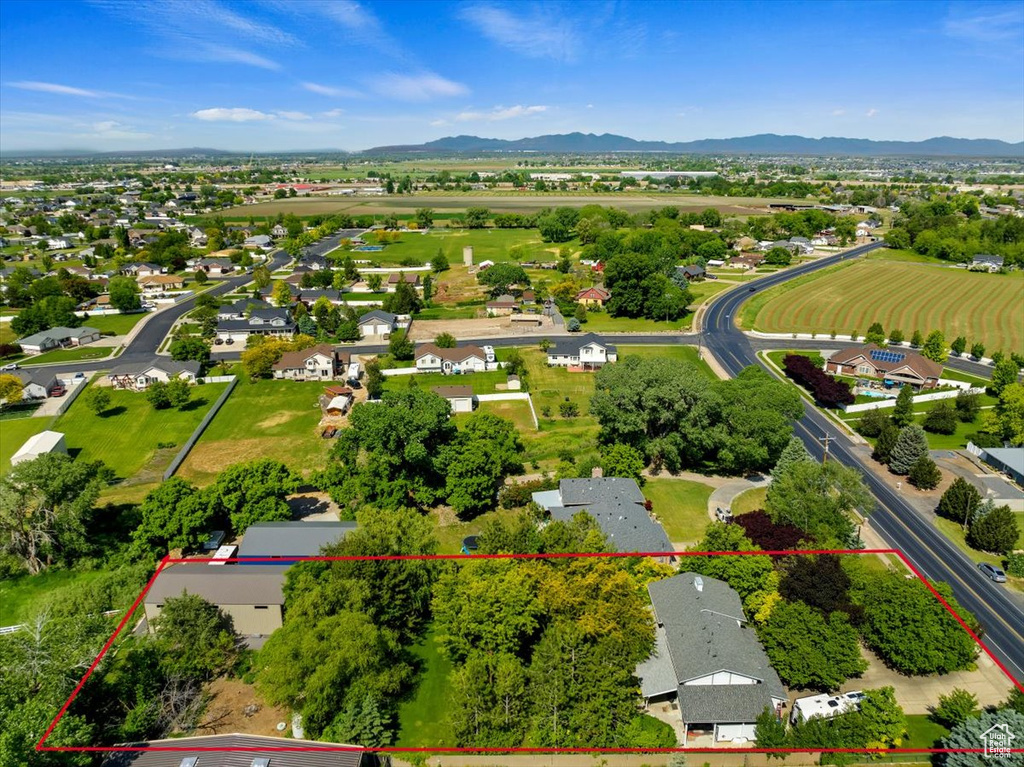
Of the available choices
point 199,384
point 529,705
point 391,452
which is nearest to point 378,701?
point 529,705

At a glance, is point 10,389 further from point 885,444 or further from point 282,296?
point 885,444

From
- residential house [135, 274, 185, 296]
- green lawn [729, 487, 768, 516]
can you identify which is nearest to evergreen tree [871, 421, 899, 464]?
green lawn [729, 487, 768, 516]

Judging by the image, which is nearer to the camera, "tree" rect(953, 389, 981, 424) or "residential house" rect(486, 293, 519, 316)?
"tree" rect(953, 389, 981, 424)

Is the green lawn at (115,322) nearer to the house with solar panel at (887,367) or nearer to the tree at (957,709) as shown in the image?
the house with solar panel at (887,367)

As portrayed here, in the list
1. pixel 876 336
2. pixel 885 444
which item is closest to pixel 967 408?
pixel 885 444

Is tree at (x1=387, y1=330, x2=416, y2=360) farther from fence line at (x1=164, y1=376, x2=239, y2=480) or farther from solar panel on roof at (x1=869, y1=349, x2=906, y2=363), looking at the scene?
solar panel on roof at (x1=869, y1=349, x2=906, y2=363)

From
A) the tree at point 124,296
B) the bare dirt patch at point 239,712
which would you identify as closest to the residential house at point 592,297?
the tree at point 124,296
